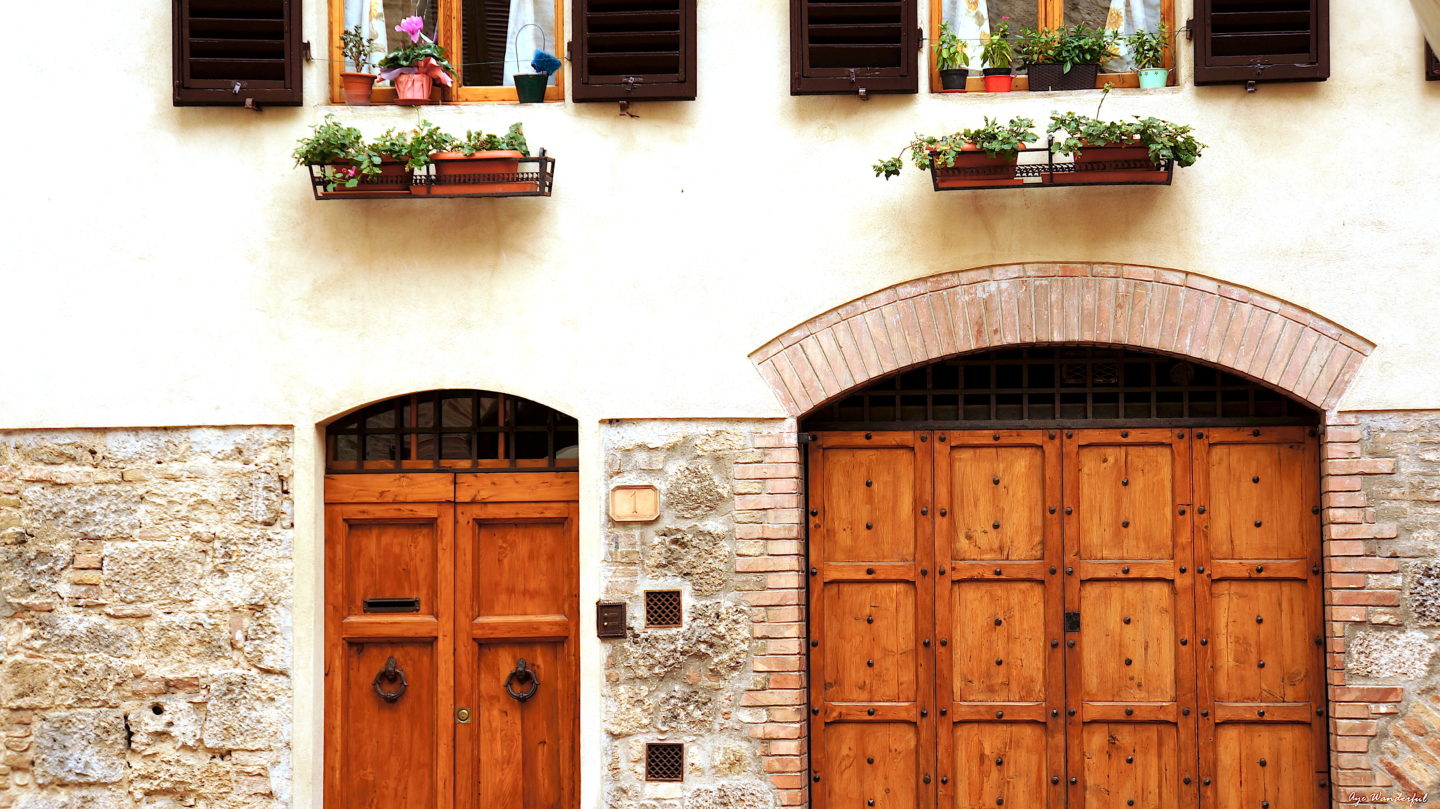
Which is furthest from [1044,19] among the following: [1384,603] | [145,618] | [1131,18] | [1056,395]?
[145,618]

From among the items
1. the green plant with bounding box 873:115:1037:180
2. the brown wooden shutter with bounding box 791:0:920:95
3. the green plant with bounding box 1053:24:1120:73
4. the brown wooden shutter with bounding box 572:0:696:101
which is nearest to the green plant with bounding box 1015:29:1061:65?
the green plant with bounding box 1053:24:1120:73

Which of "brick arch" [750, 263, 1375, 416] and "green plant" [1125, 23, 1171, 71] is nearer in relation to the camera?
"brick arch" [750, 263, 1375, 416]

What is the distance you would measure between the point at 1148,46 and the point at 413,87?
318cm

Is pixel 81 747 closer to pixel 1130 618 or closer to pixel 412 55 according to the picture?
pixel 412 55

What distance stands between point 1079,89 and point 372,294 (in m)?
3.18

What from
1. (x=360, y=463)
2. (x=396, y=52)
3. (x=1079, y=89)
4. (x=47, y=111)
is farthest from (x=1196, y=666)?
(x=47, y=111)

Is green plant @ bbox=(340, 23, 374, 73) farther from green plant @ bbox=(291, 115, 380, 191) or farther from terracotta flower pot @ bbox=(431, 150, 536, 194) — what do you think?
terracotta flower pot @ bbox=(431, 150, 536, 194)

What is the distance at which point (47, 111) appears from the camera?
6.17 meters

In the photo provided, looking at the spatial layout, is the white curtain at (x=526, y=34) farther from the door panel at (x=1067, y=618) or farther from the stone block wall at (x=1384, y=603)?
the stone block wall at (x=1384, y=603)

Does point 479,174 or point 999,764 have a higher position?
point 479,174

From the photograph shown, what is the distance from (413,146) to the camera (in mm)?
5855

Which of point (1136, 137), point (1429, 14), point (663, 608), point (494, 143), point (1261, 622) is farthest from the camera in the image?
point (1261, 622)

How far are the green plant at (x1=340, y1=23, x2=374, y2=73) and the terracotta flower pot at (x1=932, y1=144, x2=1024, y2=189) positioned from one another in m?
2.58

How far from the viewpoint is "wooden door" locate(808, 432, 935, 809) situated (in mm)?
6234
